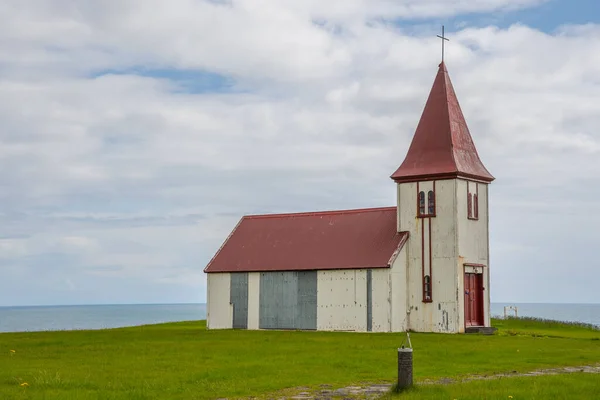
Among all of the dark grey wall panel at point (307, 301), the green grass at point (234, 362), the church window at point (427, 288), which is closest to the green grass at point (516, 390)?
the green grass at point (234, 362)

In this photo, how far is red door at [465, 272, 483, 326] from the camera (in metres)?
49.5

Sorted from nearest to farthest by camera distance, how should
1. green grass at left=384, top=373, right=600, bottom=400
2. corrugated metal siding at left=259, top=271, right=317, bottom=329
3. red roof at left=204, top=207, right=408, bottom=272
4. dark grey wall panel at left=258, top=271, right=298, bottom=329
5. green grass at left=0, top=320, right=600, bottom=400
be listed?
green grass at left=384, top=373, right=600, bottom=400, green grass at left=0, top=320, right=600, bottom=400, red roof at left=204, top=207, right=408, bottom=272, corrugated metal siding at left=259, top=271, right=317, bottom=329, dark grey wall panel at left=258, top=271, right=298, bottom=329

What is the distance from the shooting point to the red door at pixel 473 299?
49.5 meters

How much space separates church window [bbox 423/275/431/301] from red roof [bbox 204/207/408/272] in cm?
232

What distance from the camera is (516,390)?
20.5m

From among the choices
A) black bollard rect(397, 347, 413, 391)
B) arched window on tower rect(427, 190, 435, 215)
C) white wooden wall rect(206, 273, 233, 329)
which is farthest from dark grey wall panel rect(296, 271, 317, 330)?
black bollard rect(397, 347, 413, 391)

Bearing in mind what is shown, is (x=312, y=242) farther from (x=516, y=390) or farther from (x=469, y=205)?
(x=516, y=390)

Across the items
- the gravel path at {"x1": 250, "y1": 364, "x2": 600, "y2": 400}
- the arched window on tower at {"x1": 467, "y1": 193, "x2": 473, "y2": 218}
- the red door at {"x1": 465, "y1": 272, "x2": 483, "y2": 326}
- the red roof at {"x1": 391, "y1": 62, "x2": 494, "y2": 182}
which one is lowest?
the gravel path at {"x1": 250, "y1": 364, "x2": 600, "y2": 400}

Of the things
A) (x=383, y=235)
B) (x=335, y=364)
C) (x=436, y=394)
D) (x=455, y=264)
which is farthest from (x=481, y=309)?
(x=436, y=394)

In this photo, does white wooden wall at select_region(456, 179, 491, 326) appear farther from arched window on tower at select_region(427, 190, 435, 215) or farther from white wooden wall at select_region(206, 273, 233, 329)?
white wooden wall at select_region(206, 273, 233, 329)

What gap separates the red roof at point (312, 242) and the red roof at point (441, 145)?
378 centimetres

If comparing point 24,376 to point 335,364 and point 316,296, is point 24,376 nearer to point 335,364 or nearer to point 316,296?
point 335,364

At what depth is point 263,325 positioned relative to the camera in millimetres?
54125

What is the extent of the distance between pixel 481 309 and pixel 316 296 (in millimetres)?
9514
